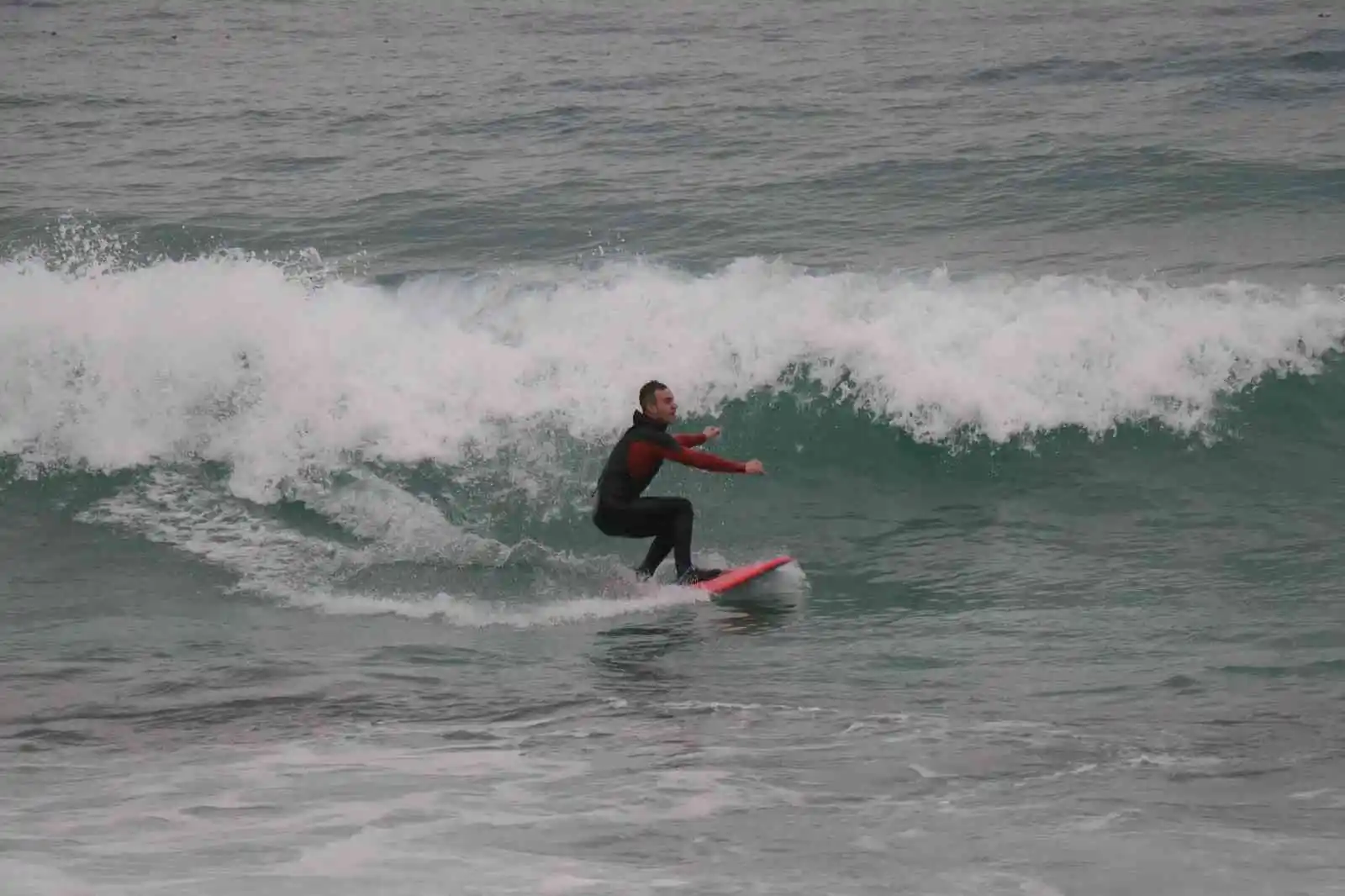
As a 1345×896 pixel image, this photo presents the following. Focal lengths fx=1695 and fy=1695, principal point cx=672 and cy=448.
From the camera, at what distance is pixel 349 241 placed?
17297mm

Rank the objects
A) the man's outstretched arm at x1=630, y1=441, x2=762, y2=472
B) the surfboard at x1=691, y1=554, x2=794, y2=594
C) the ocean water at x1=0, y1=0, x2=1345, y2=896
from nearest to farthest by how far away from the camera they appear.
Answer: the ocean water at x1=0, y1=0, x2=1345, y2=896, the man's outstretched arm at x1=630, y1=441, x2=762, y2=472, the surfboard at x1=691, y1=554, x2=794, y2=594

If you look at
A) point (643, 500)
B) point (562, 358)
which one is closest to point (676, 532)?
point (643, 500)

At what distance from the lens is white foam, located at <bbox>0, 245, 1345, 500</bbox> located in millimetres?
13008

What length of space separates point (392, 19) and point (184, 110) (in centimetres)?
590

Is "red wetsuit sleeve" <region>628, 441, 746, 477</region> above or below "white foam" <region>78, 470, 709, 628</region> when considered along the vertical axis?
above

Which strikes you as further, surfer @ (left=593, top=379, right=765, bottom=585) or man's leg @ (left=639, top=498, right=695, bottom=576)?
man's leg @ (left=639, top=498, right=695, bottom=576)

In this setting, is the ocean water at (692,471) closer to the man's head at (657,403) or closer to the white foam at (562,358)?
the white foam at (562,358)

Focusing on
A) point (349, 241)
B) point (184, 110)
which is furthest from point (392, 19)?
point (349, 241)

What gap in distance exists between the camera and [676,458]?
996 centimetres

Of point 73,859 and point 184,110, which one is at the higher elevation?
point 184,110

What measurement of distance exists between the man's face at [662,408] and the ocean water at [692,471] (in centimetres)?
107

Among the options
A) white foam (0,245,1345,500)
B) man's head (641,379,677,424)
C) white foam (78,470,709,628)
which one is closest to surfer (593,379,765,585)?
man's head (641,379,677,424)

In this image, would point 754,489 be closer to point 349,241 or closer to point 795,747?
point 795,747

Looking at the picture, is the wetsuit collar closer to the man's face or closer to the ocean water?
the man's face
